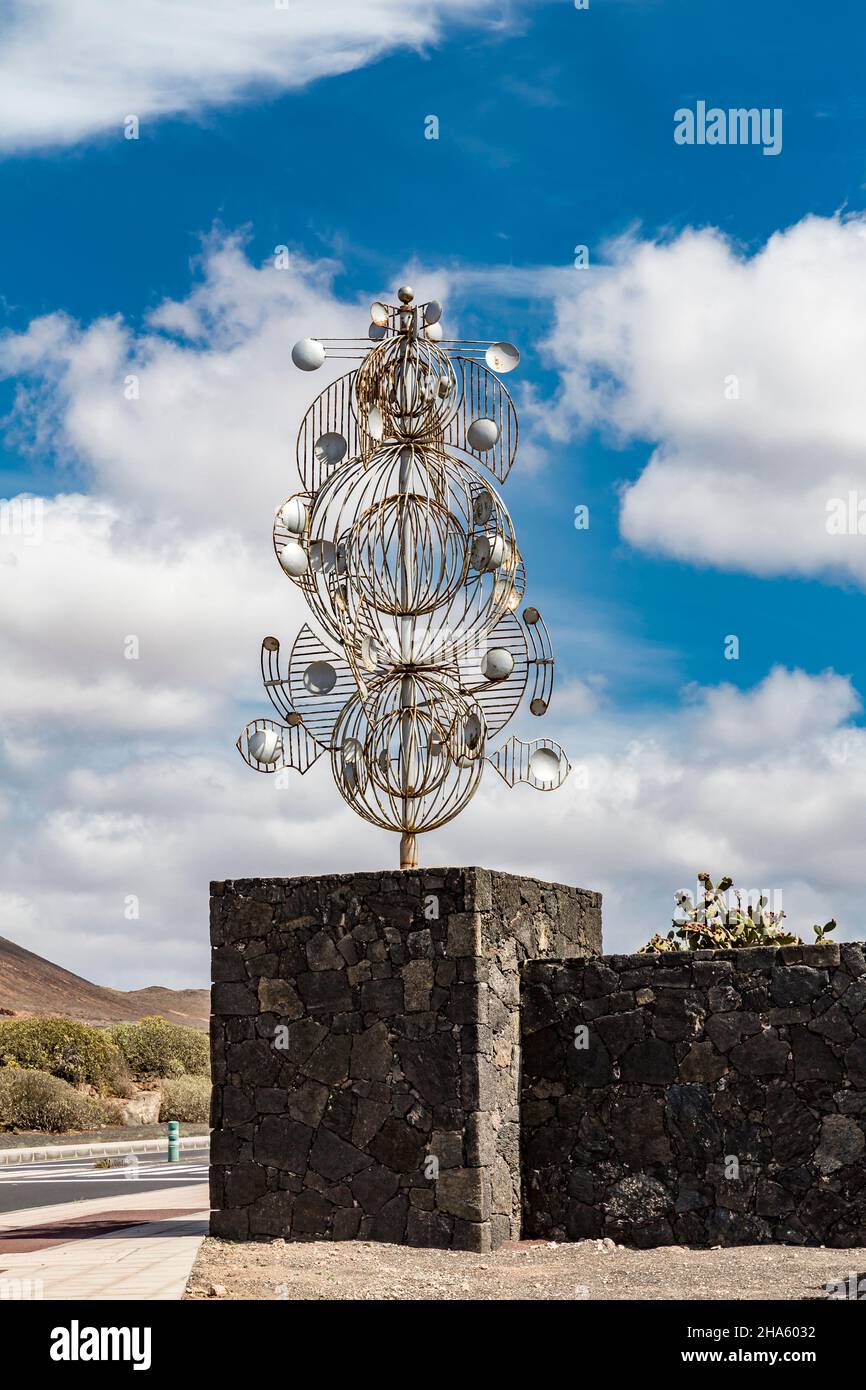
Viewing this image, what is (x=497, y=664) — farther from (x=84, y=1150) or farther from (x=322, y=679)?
(x=84, y=1150)

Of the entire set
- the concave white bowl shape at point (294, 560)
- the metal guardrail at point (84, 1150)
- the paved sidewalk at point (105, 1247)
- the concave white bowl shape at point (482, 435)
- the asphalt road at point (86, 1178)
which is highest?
the concave white bowl shape at point (482, 435)

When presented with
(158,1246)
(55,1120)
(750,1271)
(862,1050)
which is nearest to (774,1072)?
(862,1050)

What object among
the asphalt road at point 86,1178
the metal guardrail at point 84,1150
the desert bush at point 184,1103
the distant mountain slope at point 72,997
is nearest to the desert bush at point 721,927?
the asphalt road at point 86,1178

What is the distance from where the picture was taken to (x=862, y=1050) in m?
11.4

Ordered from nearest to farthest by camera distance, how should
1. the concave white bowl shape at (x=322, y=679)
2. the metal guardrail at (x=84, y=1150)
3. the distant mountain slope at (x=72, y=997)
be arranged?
the concave white bowl shape at (x=322, y=679)
the metal guardrail at (x=84, y=1150)
the distant mountain slope at (x=72, y=997)

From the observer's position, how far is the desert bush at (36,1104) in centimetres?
2908

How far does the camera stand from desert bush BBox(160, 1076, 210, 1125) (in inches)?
1284

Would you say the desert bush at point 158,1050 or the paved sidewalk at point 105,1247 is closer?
the paved sidewalk at point 105,1247

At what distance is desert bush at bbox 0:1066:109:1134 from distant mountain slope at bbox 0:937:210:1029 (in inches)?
1418

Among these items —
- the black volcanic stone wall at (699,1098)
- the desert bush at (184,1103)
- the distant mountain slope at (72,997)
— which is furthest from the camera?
the distant mountain slope at (72,997)

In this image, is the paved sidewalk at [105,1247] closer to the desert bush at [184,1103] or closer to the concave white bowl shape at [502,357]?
the concave white bowl shape at [502,357]

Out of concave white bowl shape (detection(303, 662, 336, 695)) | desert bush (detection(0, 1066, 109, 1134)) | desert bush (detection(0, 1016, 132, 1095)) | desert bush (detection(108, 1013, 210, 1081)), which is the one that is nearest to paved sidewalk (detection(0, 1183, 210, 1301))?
concave white bowl shape (detection(303, 662, 336, 695))

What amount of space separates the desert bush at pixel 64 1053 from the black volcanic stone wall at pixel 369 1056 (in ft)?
68.6
